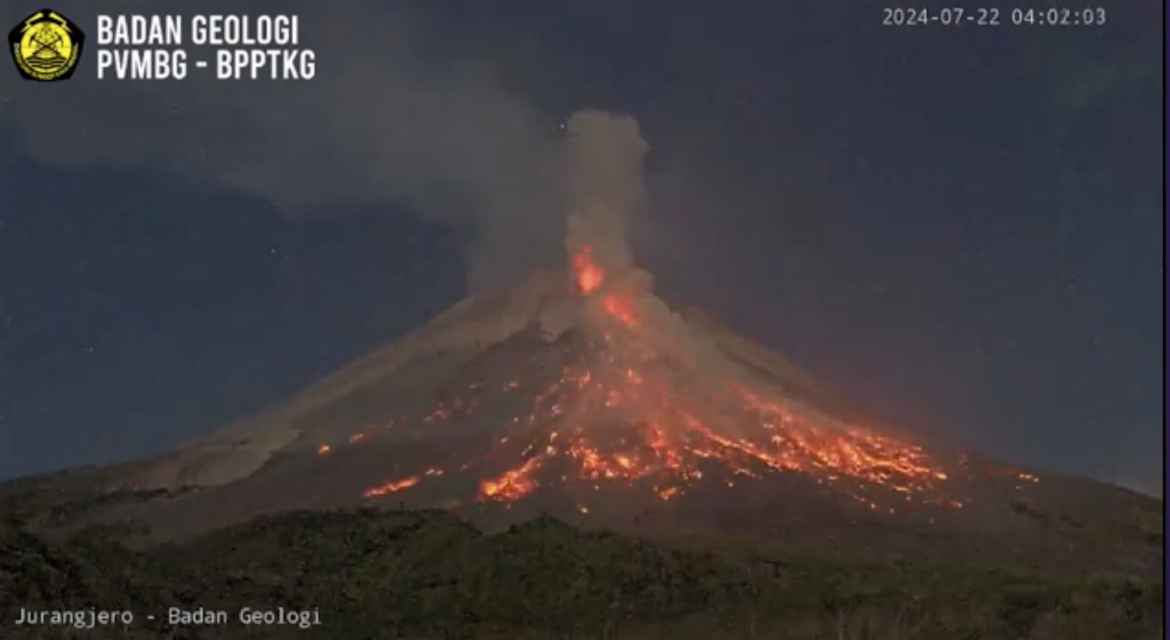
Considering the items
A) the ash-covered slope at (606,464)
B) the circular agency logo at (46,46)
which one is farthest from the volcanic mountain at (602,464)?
the circular agency logo at (46,46)

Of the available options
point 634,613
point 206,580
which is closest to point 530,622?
point 634,613

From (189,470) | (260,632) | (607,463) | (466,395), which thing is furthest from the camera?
(466,395)

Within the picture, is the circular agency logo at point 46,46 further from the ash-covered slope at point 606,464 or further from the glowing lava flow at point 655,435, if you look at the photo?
the glowing lava flow at point 655,435

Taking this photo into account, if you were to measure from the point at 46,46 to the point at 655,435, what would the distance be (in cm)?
590

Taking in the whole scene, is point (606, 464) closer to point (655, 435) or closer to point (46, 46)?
point (655, 435)

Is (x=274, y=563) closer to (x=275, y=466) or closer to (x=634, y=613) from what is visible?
(x=275, y=466)

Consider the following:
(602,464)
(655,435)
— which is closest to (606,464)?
(602,464)

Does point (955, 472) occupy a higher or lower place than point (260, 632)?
higher

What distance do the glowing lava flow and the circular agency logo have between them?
3986 mm

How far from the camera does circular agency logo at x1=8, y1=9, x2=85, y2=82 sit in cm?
838

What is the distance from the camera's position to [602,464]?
383 inches

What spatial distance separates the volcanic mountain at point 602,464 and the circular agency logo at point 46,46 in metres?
2.99

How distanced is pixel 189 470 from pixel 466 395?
2.68 m

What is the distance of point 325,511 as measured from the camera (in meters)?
8.81
